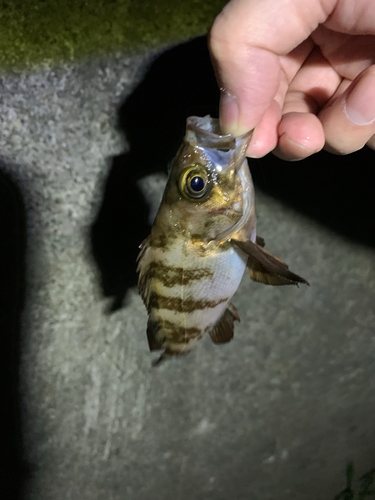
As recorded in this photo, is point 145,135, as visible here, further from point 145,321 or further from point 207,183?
point 145,321

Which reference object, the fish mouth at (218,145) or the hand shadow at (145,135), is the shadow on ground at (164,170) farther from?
the fish mouth at (218,145)

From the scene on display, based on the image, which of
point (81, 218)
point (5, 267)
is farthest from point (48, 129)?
point (5, 267)

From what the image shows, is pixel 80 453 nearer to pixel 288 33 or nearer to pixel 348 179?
pixel 348 179

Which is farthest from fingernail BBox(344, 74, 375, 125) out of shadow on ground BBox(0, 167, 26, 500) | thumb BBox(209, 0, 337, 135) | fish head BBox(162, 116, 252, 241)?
shadow on ground BBox(0, 167, 26, 500)

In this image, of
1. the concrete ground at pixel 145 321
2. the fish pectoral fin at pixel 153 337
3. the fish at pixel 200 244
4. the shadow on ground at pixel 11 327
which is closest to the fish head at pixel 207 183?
the fish at pixel 200 244

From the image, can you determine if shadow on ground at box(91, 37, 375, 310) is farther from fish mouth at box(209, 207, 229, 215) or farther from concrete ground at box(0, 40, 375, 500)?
fish mouth at box(209, 207, 229, 215)

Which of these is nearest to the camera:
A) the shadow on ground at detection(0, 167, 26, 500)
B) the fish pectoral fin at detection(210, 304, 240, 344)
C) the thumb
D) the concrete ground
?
the thumb
